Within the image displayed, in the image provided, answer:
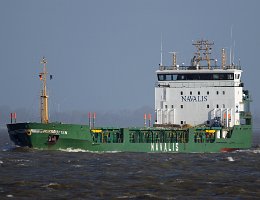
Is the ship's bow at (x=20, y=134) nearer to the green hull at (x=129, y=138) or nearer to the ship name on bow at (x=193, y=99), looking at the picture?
the green hull at (x=129, y=138)

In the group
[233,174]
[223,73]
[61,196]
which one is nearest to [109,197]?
[61,196]

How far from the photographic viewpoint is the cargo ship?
73500 mm

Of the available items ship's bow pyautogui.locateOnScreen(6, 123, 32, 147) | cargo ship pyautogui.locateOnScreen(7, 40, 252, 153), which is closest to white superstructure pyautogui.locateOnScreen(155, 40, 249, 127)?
cargo ship pyautogui.locateOnScreen(7, 40, 252, 153)

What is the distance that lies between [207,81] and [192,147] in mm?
7159

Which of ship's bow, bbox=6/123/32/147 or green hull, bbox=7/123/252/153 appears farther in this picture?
green hull, bbox=7/123/252/153

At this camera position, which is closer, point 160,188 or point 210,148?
point 160,188

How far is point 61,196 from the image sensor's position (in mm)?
42375

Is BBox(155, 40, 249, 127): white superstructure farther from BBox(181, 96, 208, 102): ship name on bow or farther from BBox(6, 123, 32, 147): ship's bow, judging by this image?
BBox(6, 123, 32, 147): ship's bow

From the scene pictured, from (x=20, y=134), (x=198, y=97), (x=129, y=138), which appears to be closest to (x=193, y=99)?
(x=198, y=97)

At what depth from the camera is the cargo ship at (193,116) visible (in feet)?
241

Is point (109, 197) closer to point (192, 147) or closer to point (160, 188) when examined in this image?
point (160, 188)

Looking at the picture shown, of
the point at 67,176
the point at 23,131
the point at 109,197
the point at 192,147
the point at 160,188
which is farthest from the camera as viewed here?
the point at 192,147

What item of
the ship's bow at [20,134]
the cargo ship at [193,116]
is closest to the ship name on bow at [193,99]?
the cargo ship at [193,116]

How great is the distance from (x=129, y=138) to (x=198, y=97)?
9150 mm
